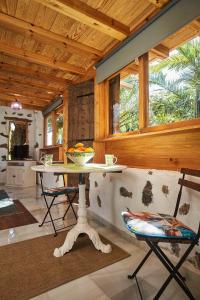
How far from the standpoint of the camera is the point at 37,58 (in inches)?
120

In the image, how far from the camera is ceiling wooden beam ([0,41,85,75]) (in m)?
2.82

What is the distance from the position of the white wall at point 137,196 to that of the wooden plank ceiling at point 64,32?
1299 millimetres

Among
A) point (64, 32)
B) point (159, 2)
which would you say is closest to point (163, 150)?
point (159, 2)

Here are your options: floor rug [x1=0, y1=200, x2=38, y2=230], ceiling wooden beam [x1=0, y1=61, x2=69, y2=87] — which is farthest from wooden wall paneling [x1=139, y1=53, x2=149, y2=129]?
ceiling wooden beam [x1=0, y1=61, x2=69, y2=87]

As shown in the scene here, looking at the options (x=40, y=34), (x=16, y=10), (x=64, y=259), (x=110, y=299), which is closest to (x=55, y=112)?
(x=40, y=34)

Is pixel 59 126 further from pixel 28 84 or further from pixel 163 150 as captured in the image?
pixel 163 150

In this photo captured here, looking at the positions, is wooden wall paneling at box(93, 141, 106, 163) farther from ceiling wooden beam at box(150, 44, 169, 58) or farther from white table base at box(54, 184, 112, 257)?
ceiling wooden beam at box(150, 44, 169, 58)

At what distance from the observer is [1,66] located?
3389 millimetres

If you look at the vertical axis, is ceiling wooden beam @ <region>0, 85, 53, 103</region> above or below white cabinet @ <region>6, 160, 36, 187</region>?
above

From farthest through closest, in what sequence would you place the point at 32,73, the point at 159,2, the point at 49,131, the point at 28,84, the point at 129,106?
the point at 49,131
the point at 28,84
the point at 32,73
the point at 129,106
the point at 159,2

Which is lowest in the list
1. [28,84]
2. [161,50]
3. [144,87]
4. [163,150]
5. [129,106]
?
[163,150]

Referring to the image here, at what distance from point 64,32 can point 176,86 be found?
161cm

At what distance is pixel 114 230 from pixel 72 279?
95 cm

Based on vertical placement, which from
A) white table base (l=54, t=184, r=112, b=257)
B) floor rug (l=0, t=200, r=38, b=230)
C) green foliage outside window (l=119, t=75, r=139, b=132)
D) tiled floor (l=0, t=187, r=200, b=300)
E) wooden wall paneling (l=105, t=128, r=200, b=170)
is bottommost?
tiled floor (l=0, t=187, r=200, b=300)
